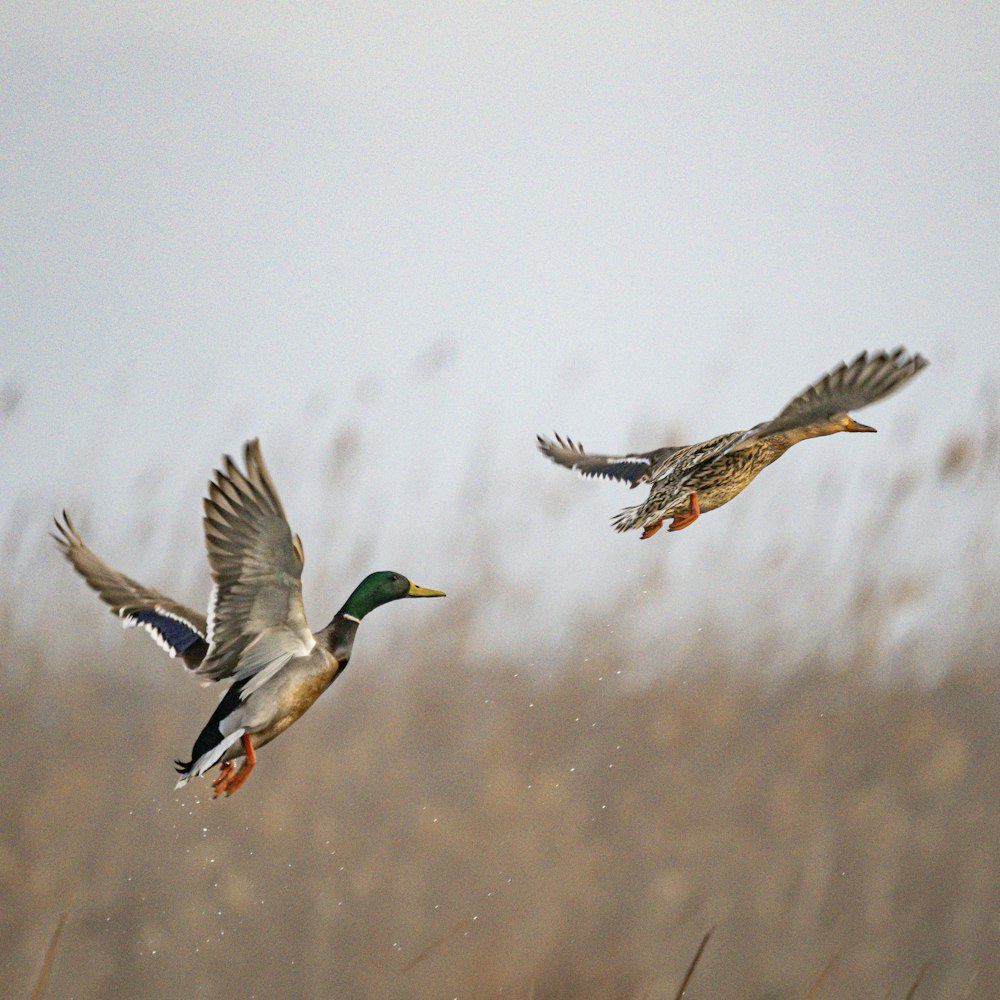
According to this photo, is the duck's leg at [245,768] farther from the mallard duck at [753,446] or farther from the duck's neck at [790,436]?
the duck's neck at [790,436]

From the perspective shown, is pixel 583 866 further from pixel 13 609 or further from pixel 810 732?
pixel 13 609

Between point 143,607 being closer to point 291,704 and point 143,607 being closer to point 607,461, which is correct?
point 291,704

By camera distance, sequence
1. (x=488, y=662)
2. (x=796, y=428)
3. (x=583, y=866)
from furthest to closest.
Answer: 1. (x=583, y=866)
2. (x=488, y=662)
3. (x=796, y=428)

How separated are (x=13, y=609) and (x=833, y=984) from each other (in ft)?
6.49

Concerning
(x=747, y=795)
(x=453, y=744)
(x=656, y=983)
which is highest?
(x=453, y=744)

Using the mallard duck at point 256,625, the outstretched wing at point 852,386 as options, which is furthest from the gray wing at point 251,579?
the outstretched wing at point 852,386

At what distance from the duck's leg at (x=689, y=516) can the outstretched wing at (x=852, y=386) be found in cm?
13

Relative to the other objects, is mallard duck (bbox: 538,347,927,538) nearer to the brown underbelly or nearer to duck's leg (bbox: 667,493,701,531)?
duck's leg (bbox: 667,493,701,531)

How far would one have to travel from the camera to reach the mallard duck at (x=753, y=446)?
1.22 meters

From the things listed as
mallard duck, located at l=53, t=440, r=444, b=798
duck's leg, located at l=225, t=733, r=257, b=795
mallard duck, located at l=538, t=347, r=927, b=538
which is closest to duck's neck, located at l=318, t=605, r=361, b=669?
mallard duck, located at l=53, t=440, r=444, b=798

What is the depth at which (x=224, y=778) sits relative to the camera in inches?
48.1

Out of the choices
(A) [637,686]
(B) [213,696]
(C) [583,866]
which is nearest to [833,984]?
(C) [583,866]

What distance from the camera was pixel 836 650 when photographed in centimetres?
249

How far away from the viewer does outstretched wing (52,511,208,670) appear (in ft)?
4.41
